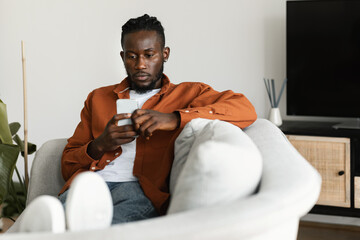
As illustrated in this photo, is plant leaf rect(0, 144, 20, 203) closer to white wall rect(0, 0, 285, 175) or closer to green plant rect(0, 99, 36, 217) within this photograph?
green plant rect(0, 99, 36, 217)

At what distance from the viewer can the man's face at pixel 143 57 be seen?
186 centimetres

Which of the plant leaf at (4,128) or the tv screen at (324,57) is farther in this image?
the tv screen at (324,57)

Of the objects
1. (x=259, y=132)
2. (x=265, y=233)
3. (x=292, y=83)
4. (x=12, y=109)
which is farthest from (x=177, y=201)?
(x=12, y=109)

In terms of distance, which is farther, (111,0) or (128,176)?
(111,0)

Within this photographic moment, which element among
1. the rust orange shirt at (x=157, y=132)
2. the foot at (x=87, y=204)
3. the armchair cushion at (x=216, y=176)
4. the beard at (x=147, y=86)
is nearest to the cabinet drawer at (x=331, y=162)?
the rust orange shirt at (x=157, y=132)

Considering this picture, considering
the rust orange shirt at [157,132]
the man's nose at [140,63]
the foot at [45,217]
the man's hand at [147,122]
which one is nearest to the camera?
the foot at [45,217]

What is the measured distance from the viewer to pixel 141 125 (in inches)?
62.1

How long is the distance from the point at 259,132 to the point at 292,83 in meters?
1.40

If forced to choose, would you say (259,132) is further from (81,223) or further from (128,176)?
(81,223)

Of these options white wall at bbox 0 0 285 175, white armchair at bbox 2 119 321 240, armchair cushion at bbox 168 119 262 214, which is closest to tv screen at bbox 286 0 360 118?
white wall at bbox 0 0 285 175

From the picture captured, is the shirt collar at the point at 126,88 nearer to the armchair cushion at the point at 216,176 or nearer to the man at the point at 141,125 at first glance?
the man at the point at 141,125

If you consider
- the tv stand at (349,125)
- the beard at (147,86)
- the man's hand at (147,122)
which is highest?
the beard at (147,86)

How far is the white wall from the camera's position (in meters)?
3.13

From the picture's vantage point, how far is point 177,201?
1.06m
